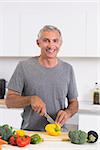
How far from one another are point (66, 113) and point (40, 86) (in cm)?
23

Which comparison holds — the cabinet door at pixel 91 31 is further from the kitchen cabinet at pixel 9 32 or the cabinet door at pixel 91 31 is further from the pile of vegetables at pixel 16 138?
the pile of vegetables at pixel 16 138

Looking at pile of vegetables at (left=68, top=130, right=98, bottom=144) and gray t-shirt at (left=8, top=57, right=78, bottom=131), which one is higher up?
gray t-shirt at (left=8, top=57, right=78, bottom=131)

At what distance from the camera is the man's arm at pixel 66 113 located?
5.53 ft

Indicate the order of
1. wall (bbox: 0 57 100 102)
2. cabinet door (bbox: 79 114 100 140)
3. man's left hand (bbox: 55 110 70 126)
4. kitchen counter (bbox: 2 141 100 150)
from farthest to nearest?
wall (bbox: 0 57 100 102) → cabinet door (bbox: 79 114 100 140) → man's left hand (bbox: 55 110 70 126) → kitchen counter (bbox: 2 141 100 150)

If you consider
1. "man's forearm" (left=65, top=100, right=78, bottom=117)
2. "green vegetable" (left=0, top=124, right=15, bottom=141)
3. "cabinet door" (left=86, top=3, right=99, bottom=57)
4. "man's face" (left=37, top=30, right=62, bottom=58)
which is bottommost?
"green vegetable" (left=0, top=124, right=15, bottom=141)

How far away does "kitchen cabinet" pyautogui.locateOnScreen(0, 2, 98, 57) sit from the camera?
3152 millimetres

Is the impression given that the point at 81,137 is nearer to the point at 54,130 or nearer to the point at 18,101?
the point at 54,130

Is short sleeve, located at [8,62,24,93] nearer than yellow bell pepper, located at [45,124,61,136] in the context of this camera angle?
No

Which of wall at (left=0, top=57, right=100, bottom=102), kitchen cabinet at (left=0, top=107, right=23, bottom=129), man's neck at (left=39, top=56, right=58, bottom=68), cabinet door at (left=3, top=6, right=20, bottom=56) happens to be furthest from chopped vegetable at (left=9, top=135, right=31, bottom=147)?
wall at (left=0, top=57, right=100, bottom=102)

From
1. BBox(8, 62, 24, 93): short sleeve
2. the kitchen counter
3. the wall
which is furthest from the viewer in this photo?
the wall

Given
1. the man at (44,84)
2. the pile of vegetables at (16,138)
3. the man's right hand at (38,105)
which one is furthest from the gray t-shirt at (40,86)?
the pile of vegetables at (16,138)

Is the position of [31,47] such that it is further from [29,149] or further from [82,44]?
[29,149]

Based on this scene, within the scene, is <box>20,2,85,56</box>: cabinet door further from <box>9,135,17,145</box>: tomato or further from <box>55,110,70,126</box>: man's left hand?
<box>9,135,17,145</box>: tomato

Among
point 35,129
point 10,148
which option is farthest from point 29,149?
point 35,129
